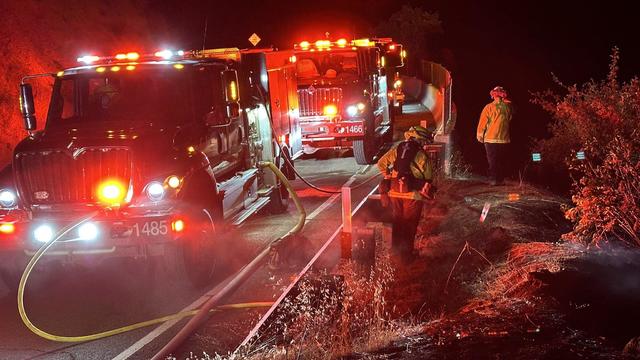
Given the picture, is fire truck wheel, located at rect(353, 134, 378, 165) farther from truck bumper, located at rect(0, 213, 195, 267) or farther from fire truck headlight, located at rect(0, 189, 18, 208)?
fire truck headlight, located at rect(0, 189, 18, 208)

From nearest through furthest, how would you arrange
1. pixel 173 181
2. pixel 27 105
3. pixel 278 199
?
1. pixel 173 181
2. pixel 27 105
3. pixel 278 199

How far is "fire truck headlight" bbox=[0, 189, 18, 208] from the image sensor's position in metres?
6.99

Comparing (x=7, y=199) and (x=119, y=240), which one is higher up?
(x=7, y=199)

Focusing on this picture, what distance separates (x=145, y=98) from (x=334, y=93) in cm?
738

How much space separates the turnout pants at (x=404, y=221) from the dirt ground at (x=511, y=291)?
8.5 inches

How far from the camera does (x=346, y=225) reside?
7.20 m

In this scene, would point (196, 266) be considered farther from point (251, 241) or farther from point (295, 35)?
point (295, 35)

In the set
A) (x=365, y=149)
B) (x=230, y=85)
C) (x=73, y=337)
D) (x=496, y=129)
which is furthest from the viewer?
(x=365, y=149)

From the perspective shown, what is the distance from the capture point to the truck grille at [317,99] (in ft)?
49.1

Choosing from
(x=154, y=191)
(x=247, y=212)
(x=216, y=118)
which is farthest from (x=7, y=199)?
(x=247, y=212)

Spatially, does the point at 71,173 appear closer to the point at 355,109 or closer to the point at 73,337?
the point at 73,337

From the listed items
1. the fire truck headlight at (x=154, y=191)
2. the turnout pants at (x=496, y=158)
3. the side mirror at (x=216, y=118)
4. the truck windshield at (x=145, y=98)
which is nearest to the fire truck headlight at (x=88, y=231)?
the fire truck headlight at (x=154, y=191)

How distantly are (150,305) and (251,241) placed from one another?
2614mm

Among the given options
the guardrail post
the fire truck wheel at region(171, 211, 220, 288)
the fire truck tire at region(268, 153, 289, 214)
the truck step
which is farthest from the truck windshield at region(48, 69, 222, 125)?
the fire truck tire at region(268, 153, 289, 214)
